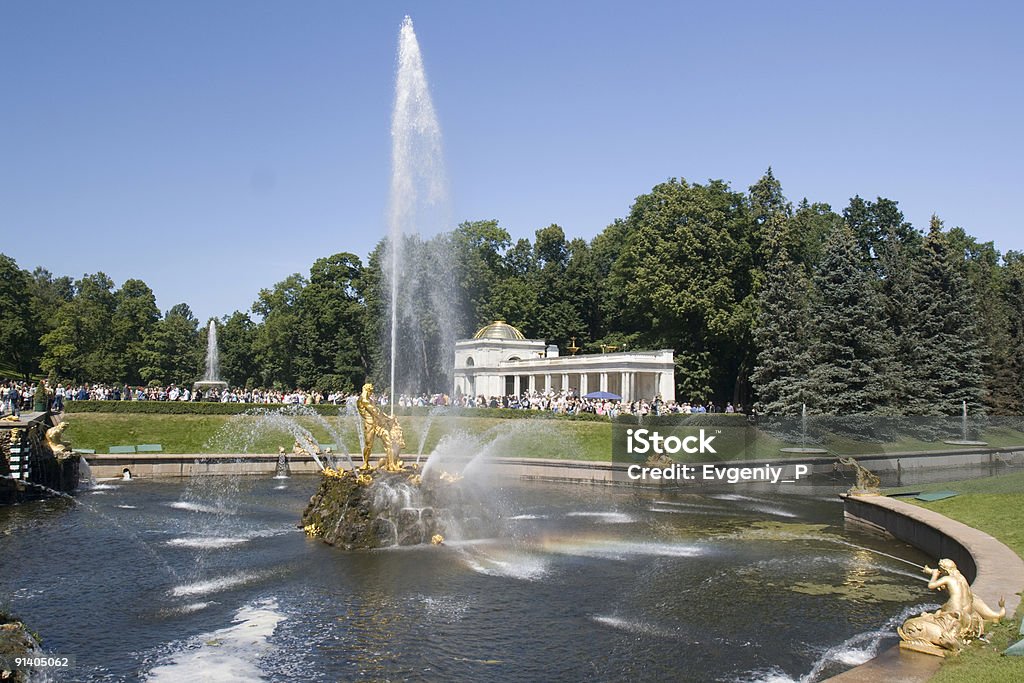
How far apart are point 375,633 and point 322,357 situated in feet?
211

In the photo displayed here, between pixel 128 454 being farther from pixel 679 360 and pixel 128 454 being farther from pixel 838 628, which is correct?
pixel 679 360

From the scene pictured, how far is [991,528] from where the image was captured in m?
17.7

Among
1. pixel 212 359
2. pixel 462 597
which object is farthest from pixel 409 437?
pixel 212 359

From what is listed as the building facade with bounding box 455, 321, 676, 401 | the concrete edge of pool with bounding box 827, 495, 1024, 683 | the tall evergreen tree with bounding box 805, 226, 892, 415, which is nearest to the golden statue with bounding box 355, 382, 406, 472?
the concrete edge of pool with bounding box 827, 495, 1024, 683

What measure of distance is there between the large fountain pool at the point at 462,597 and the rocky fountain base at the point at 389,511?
1.61 ft

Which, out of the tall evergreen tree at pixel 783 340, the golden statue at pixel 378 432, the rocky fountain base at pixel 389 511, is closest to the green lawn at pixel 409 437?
the tall evergreen tree at pixel 783 340

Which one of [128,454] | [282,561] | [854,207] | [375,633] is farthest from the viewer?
[854,207]

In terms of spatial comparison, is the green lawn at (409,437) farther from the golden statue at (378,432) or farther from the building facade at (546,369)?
the building facade at (546,369)

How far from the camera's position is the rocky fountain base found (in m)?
19.0

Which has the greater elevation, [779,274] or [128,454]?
[779,274]

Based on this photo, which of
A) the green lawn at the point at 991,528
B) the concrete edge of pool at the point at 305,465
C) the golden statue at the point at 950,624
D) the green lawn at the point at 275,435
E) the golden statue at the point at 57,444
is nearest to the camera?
the green lawn at the point at 991,528

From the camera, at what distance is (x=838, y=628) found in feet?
42.9

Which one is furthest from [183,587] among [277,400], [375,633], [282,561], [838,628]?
[277,400]

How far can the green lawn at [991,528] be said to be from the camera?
8.95 m
